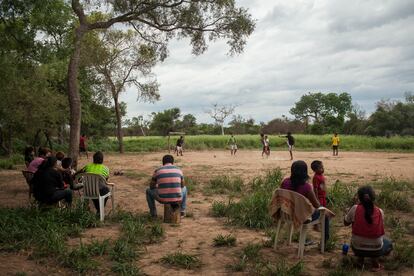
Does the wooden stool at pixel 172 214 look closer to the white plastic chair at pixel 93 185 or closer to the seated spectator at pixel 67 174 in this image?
the white plastic chair at pixel 93 185

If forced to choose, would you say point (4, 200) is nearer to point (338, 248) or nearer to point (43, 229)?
point (43, 229)

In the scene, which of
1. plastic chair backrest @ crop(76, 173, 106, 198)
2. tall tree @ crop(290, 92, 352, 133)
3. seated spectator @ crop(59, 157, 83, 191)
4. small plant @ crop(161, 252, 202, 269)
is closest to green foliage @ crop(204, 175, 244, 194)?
seated spectator @ crop(59, 157, 83, 191)

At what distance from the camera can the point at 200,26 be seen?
48.8 feet

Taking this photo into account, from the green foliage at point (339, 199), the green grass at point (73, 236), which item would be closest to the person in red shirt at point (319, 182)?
the green foliage at point (339, 199)

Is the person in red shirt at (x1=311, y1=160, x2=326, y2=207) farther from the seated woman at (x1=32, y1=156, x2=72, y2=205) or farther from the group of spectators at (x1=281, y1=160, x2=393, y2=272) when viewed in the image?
the seated woman at (x1=32, y1=156, x2=72, y2=205)

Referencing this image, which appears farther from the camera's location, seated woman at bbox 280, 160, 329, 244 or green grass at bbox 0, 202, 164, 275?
seated woman at bbox 280, 160, 329, 244

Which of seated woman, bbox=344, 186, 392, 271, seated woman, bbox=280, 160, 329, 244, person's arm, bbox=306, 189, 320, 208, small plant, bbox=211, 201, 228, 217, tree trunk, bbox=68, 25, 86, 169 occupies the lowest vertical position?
small plant, bbox=211, 201, 228, 217

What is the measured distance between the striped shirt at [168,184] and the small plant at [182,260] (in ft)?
6.92

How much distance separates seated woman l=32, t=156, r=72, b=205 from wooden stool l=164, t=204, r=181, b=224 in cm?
203

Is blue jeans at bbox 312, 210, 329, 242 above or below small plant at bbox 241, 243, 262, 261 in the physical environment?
above

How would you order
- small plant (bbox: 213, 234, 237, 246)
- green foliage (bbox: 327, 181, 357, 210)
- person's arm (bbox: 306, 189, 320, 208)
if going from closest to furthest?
person's arm (bbox: 306, 189, 320, 208) → small plant (bbox: 213, 234, 237, 246) → green foliage (bbox: 327, 181, 357, 210)

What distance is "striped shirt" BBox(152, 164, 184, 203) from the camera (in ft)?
25.7

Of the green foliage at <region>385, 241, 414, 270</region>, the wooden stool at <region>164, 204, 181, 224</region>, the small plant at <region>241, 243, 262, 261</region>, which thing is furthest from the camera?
the wooden stool at <region>164, 204, 181, 224</region>

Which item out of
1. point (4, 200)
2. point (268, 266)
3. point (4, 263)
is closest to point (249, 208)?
point (268, 266)
